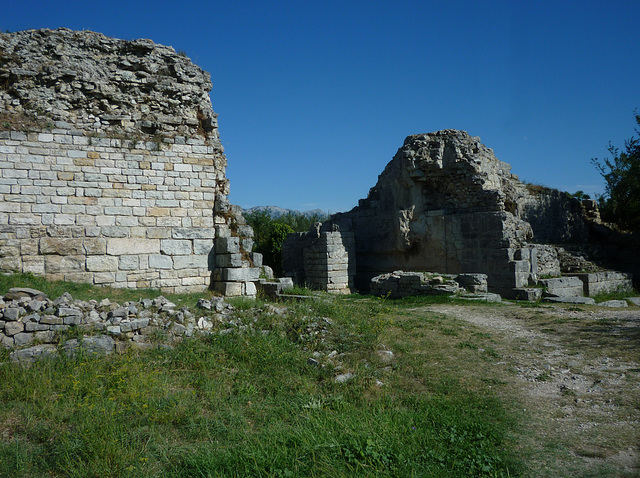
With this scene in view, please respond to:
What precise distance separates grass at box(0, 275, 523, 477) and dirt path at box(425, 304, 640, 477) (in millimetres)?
328

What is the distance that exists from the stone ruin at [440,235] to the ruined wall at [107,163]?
6.90 meters

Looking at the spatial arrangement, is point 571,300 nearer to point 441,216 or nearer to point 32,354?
point 441,216

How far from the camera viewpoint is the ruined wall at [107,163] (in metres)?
9.57

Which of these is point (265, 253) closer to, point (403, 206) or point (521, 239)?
point (403, 206)

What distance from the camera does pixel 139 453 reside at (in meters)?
3.98

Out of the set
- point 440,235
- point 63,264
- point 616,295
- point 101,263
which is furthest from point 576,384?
point 616,295

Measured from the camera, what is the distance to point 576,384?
5.63m

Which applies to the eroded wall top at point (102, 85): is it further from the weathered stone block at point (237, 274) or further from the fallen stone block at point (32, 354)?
the fallen stone block at point (32, 354)

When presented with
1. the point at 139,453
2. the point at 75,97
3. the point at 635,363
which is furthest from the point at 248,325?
the point at 75,97

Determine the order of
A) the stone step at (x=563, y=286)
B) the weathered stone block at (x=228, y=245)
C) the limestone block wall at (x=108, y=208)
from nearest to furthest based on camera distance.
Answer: the limestone block wall at (x=108, y=208), the weathered stone block at (x=228, y=245), the stone step at (x=563, y=286)

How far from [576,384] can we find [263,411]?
3596 millimetres

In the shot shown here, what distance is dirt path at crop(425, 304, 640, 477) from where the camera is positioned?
3.94 metres

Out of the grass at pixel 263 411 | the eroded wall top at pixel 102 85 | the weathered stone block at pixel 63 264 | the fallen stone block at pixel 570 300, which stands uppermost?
the eroded wall top at pixel 102 85

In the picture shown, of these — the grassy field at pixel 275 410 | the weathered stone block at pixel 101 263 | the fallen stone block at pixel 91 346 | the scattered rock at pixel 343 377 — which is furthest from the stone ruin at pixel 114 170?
the scattered rock at pixel 343 377
